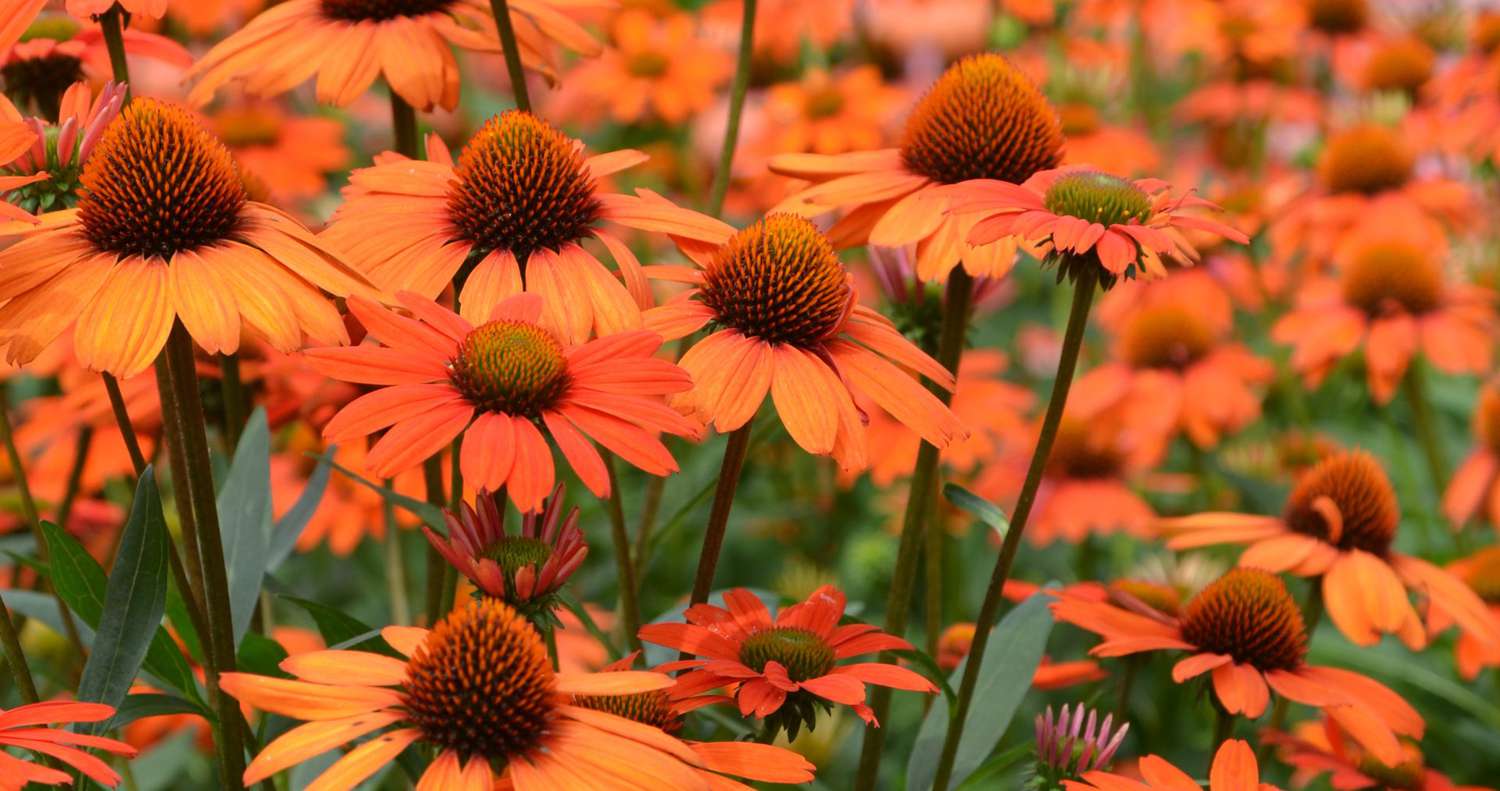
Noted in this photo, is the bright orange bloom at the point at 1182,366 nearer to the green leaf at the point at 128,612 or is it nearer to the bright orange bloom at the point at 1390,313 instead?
the bright orange bloom at the point at 1390,313

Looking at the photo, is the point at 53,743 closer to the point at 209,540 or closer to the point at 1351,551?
the point at 209,540

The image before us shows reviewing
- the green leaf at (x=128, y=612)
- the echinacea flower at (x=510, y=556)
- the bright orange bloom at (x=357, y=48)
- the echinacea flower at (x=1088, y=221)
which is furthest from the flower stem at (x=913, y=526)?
the green leaf at (x=128, y=612)

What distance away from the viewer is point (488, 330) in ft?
3.64

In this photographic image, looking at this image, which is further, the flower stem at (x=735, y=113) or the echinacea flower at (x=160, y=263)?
the flower stem at (x=735, y=113)

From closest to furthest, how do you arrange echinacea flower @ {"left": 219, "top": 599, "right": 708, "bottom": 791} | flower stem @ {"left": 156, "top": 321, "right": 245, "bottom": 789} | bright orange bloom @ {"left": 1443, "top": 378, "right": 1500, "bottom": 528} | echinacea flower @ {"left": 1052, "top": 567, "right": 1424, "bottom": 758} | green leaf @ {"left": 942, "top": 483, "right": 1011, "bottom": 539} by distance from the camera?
1. echinacea flower @ {"left": 219, "top": 599, "right": 708, "bottom": 791}
2. flower stem @ {"left": 156, "top": 321, "right": 245, "bottom": 789}
3. green leaf @ {"left": 942, "top": 483, "right": 1011, "bottom": 539}
4. echinacea flower @ {"left": 1052, "top": 567, "right": 1424, "bottom": 758}
5. bright orange bloom @ {"left": 1443, "top": 378, "right": 1500, "bottom": 528}

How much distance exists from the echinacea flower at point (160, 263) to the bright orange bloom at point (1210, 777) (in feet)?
2.12

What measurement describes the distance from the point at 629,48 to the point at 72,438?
1.81 meters

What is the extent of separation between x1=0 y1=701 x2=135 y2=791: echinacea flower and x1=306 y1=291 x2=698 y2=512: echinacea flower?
0.22m

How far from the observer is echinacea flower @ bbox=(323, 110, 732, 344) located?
1.23 meters

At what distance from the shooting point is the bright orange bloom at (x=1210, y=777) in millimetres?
1207

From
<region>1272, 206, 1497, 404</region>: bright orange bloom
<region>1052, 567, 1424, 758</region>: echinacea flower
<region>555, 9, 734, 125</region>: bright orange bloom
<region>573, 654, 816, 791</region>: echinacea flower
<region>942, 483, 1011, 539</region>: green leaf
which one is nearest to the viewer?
<region>573, 654, 816, 791</region>: echinacea flower

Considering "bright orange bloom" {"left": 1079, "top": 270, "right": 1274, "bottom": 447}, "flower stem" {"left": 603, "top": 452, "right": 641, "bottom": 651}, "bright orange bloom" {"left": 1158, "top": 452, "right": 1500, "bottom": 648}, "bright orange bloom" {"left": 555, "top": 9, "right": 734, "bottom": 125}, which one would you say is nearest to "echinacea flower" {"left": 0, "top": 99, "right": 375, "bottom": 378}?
"flower stem" {"left": 603, "top": 452, "right": 641, "bottom": 651}

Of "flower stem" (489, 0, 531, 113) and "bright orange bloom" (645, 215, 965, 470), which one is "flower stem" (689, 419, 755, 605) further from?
"flower stem" (489, 0, 531, 113)

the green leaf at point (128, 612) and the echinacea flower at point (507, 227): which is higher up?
the echinacea flower at point (507, 227)
